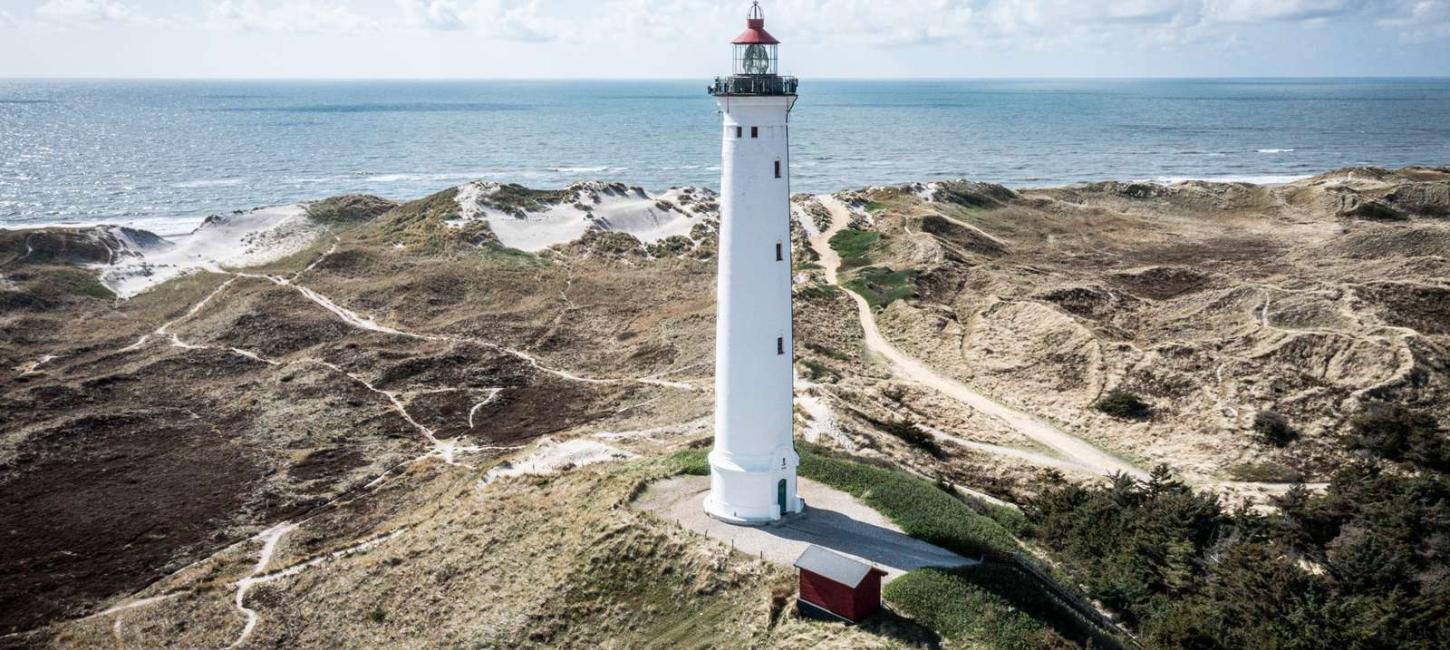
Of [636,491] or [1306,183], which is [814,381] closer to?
[636,491]

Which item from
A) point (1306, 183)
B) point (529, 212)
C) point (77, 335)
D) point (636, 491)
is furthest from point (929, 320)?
point (1306, 183)

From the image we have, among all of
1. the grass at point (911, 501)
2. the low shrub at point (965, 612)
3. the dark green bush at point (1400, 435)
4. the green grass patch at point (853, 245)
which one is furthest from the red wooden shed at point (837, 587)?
the green grass patch at point (853, 245)

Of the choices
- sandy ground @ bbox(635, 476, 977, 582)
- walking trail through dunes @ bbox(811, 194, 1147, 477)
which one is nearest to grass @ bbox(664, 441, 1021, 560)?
sandy ground @ bbox(635, 476, 977, 582)

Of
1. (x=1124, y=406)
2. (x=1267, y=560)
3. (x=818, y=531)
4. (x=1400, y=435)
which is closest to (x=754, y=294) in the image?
(x=818, y=531)

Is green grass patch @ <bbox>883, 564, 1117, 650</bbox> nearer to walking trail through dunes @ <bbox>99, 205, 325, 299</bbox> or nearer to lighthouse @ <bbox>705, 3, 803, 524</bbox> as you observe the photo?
lighthouse @ <bbox>705, 3, 803, 524</bbox>

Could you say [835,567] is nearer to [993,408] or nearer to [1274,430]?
[993,408]

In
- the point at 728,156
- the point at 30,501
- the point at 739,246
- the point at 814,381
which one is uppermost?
the point at 728,156

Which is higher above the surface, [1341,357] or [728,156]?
[728,156]
